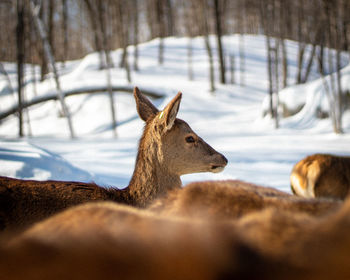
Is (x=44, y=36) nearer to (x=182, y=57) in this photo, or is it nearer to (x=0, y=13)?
(x=182, y=57)

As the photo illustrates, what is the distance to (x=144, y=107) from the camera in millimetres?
3527

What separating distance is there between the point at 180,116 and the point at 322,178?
15193mm

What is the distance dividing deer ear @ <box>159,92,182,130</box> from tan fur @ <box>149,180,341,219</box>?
1939 mm

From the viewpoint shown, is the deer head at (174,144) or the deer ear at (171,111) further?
the deer head at (174,144)

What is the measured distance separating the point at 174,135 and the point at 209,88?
20562mm

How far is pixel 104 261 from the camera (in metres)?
0.56

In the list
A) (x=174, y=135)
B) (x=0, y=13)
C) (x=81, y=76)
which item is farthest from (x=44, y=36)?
(x=0, y=13)

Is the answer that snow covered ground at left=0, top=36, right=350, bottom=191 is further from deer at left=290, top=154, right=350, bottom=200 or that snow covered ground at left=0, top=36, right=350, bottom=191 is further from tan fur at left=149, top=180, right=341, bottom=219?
tan fur at left=149, top=180, right=341, bottom=219

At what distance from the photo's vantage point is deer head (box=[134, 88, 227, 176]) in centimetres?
322

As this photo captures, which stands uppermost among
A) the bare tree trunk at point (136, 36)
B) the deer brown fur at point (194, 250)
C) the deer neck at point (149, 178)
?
the bare tree trunk at point (136, 36)

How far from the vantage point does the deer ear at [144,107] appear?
3491mm

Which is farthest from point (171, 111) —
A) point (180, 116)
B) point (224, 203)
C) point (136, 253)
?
point (180, 116)

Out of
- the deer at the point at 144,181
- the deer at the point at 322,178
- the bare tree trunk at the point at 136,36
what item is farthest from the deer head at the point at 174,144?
the bare tree trunk at the point at 136,36

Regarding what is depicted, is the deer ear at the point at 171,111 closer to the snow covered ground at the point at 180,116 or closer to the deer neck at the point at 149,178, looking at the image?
the deer neck at the point at 149,178
